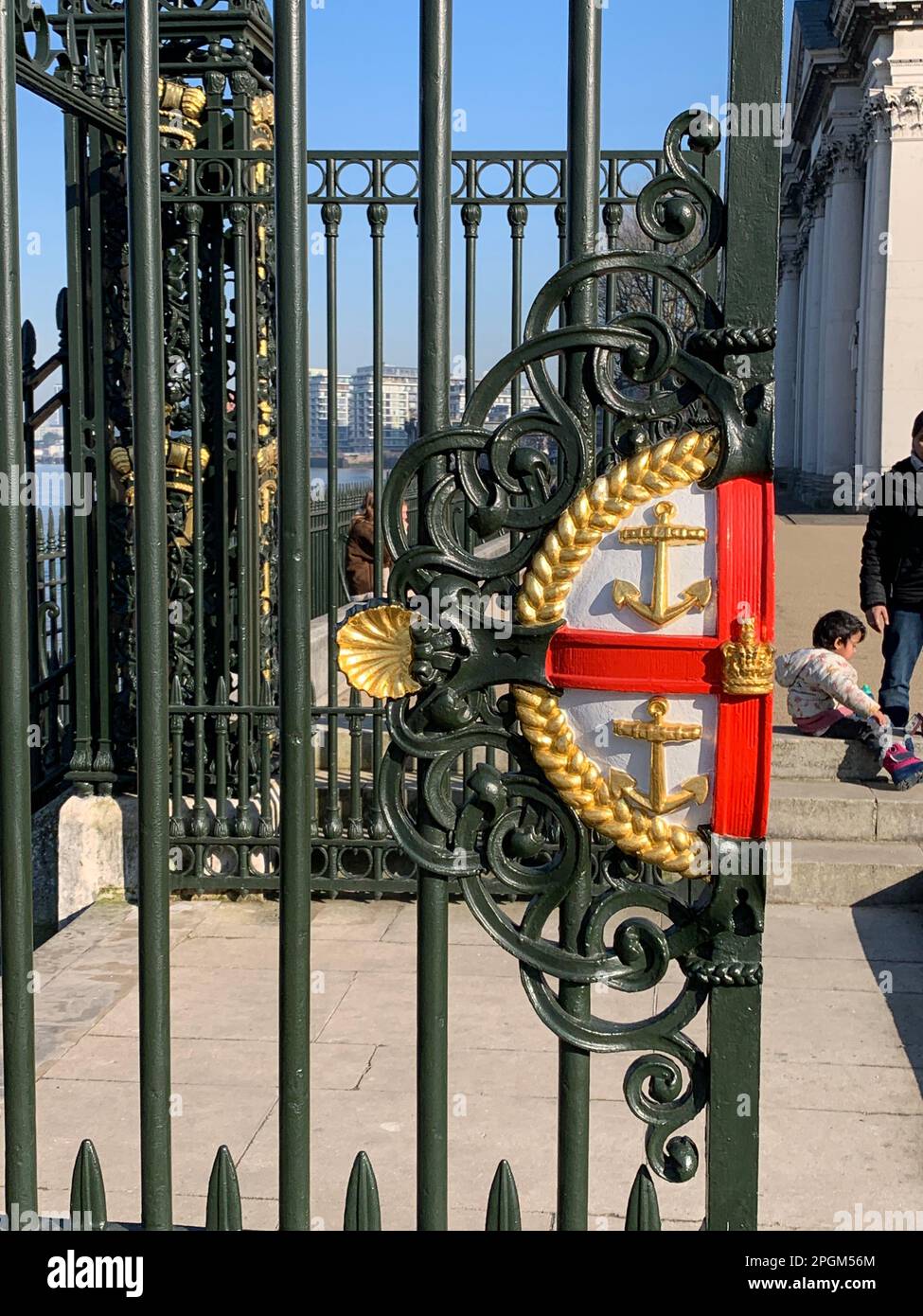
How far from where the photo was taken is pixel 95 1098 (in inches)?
217

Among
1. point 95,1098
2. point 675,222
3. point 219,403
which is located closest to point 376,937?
point 95,1098

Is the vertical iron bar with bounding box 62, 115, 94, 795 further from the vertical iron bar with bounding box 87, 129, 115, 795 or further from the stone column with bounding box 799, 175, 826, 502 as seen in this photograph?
the stone column with bounding box 799, 175, 826, 502

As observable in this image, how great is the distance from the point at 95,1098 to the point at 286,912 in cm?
355

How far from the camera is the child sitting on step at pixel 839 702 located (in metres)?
8.56

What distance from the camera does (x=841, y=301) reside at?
123 feet

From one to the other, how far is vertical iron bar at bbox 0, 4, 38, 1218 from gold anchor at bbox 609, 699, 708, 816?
2.96 feet

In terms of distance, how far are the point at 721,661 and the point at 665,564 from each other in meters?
0.15

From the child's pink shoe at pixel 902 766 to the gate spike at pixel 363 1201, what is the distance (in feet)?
21.8

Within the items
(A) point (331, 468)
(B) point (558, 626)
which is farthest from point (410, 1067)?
(B) point (558, 626)

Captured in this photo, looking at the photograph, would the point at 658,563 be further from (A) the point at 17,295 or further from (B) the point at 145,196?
(A) the point at 17,295

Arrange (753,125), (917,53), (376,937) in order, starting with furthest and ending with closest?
1. (917,53)
2. (376,937)
3. (753,125)

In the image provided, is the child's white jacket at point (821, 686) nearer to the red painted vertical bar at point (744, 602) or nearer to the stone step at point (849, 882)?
the stone step at point (849, 882)

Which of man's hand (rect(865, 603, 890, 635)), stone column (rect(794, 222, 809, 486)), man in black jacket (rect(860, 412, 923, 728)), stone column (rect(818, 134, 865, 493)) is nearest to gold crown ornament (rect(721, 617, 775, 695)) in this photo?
man in black jacket (rect(860, 412, 923, 728))

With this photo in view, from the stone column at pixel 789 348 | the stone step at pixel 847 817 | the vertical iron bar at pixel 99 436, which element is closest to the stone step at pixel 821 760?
the stone step at pixel 847 817
